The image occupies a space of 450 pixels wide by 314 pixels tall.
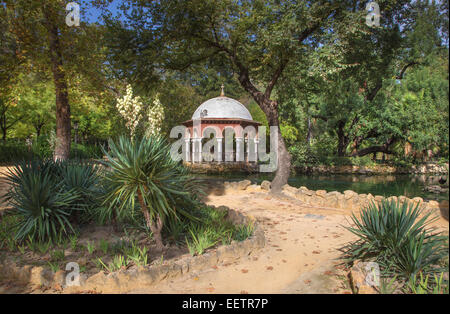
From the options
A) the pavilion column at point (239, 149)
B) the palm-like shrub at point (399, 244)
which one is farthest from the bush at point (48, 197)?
the pavilion column at point (239, 149)

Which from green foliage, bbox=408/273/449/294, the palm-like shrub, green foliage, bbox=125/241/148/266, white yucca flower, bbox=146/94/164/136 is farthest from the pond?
green foliage, bbox=125/241/148/266

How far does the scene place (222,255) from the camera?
15.3ft

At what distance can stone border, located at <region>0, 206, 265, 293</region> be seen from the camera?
12.2ft

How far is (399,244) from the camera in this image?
3693 millimetres

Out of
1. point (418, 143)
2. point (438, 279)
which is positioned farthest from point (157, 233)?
point (418, 143)

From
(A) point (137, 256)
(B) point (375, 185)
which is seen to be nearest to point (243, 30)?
(A) point (137, 256)

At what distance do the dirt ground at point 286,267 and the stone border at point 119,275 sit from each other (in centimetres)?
10

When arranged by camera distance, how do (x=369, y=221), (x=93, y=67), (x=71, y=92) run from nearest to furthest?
(x=369, y=221) → (x=93, y=67) → (x=71, y=92)

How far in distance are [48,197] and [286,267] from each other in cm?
401

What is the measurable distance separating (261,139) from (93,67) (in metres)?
23.0

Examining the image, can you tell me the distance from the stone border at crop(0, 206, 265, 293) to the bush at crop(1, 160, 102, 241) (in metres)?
0.71

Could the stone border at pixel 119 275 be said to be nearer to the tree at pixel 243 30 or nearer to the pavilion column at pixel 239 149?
the tree at pixel 243 30
